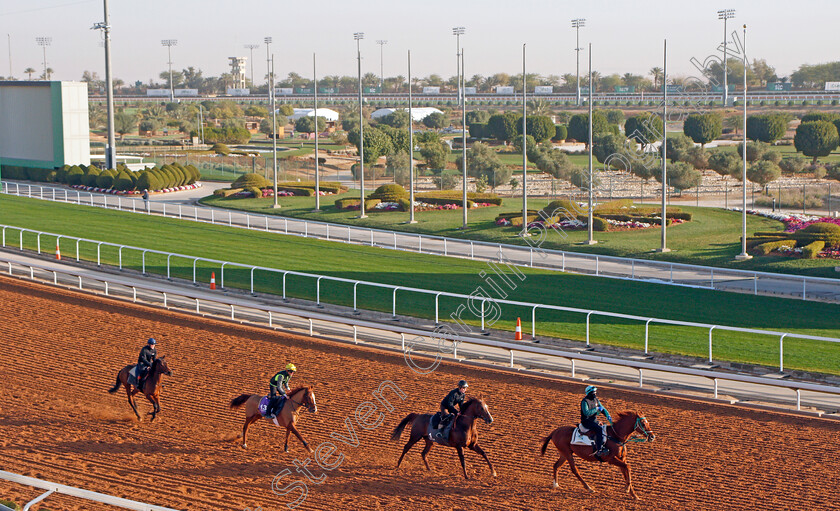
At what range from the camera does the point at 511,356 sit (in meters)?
19.0

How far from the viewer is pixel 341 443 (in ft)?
47.8

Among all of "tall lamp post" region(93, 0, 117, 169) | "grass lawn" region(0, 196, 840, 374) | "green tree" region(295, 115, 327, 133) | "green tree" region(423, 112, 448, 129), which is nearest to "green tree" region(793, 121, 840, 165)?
"grass lawn" region(0, 196, 840, 374)

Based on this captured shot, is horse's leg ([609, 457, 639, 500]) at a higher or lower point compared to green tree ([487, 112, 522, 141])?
lower

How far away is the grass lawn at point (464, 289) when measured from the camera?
21.2 m

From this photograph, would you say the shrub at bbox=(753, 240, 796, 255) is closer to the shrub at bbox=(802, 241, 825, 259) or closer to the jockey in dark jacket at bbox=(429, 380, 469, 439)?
the shrub at bbox=(802, 241, 825, 259)

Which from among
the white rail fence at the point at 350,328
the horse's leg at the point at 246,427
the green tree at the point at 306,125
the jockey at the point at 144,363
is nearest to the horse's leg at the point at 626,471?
the white rail fence at the point at 350,328

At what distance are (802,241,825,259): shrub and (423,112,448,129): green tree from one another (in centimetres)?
8248

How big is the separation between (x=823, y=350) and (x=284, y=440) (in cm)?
1226

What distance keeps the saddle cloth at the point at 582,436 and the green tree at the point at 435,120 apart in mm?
101532

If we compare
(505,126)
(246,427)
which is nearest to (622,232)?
(246,427)

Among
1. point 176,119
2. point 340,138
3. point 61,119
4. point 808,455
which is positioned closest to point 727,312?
point 808,455

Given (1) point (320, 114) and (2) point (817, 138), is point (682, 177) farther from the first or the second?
(1) point (320, 114)

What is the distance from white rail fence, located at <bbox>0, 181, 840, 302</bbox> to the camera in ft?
92.2

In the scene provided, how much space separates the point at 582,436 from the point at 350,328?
35.8ft
